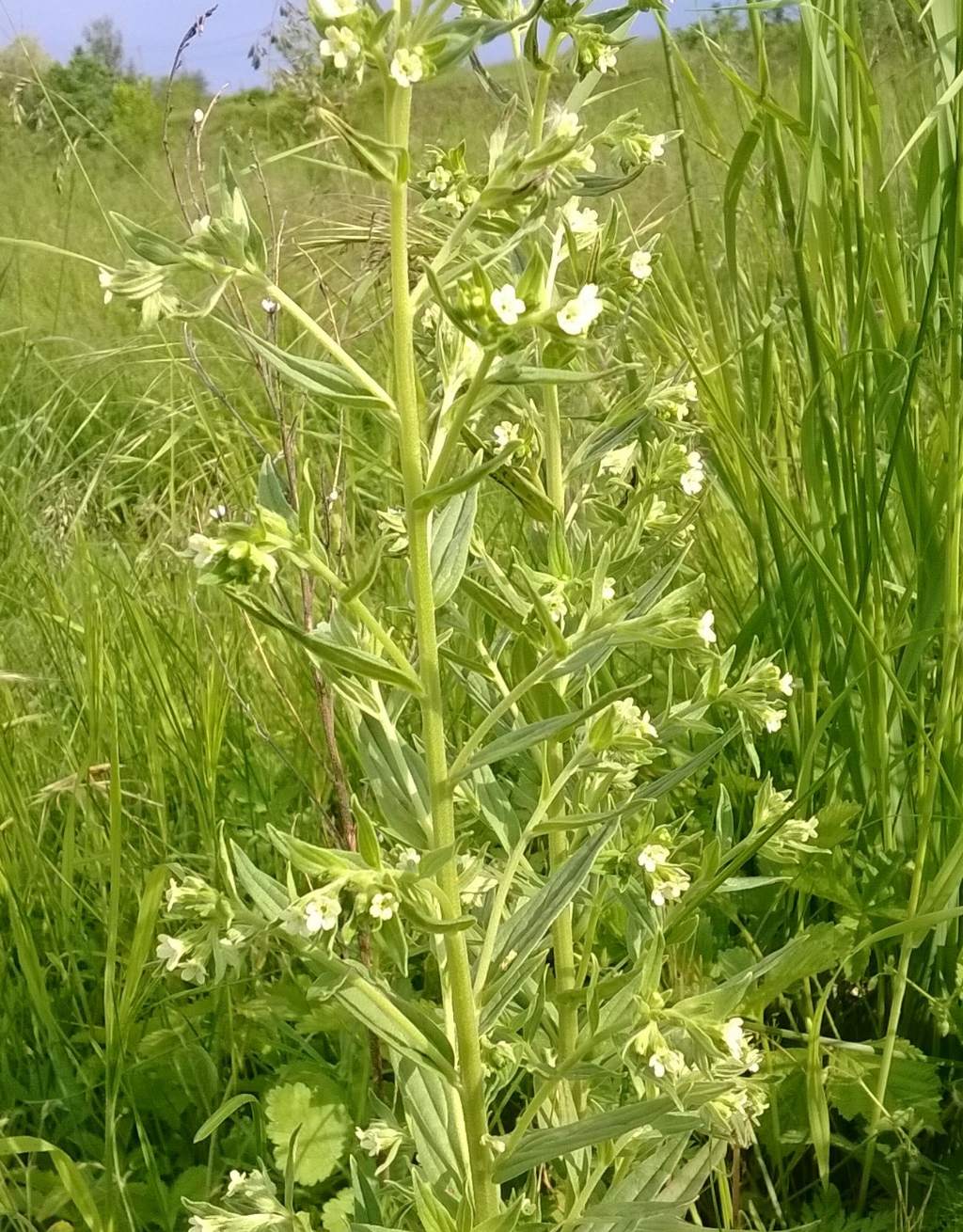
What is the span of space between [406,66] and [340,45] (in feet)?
0.13

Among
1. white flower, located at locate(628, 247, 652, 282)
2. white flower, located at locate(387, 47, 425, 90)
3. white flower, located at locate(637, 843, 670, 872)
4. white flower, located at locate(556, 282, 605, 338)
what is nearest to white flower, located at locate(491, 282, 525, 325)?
white flower, located at locate(556, 282, 605, 338)

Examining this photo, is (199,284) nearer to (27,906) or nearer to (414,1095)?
(27,906)

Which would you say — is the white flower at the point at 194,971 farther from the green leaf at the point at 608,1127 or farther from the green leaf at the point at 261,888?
the green leaf at the point at 608,1127

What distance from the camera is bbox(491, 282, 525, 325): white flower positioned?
0.62 m

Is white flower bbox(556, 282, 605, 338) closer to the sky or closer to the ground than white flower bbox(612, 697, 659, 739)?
closer to the sky

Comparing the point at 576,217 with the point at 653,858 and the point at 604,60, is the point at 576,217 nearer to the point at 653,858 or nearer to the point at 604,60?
the point at 604,60

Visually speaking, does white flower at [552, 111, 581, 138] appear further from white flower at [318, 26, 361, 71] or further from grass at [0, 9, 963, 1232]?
grass at [0, 9, 963, 1232]

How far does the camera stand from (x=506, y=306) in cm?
63

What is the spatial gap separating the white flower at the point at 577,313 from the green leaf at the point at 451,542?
0.15m

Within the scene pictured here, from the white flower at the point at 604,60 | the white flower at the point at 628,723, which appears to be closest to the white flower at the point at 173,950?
the white flower at the point at 628,723

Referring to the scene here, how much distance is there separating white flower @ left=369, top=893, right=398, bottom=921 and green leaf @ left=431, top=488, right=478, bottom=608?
20 cm

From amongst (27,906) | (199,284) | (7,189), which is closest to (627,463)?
(27,906)

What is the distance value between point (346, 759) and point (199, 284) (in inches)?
119

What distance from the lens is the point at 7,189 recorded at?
482cm
